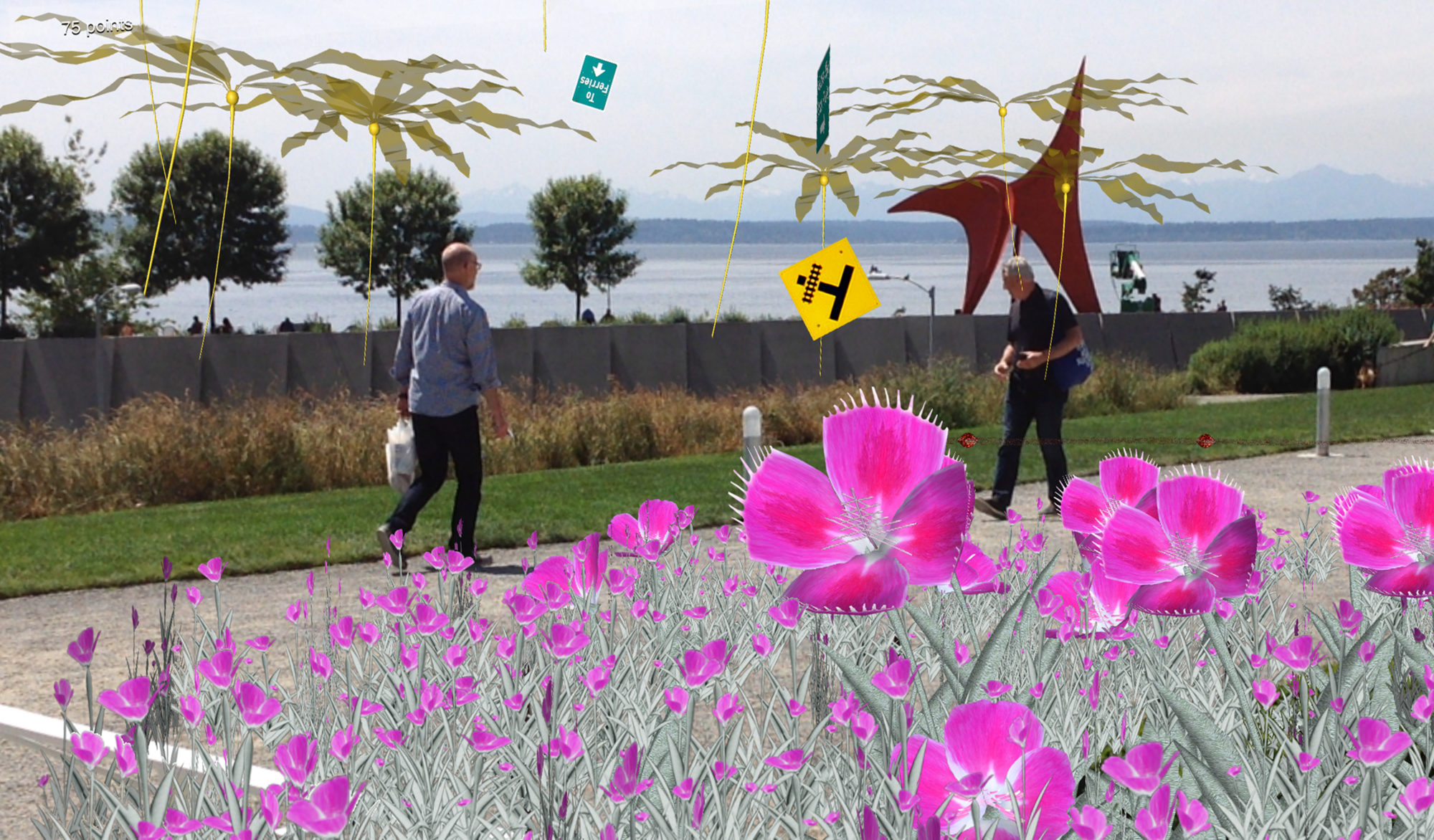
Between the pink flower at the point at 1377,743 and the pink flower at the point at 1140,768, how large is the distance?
0.27m

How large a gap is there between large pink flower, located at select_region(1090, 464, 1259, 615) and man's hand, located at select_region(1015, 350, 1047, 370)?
580 centimetres

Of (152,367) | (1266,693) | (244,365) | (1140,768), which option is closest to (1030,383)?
(1266,693)

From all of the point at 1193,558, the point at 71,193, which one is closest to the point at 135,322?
the point at 71,193

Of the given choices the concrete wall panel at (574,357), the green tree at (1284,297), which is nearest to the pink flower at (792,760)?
the concrete wall panel at (574,357)

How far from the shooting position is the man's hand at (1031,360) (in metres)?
7.48

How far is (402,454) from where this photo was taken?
24.8 ft

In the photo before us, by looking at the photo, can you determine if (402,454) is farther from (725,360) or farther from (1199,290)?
(1199,290)

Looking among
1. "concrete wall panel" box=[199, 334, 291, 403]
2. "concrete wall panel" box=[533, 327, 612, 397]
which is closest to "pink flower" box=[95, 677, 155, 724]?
"concrete wall panel" box=[199, 334, 291, 403]

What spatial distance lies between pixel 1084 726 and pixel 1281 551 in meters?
3.21

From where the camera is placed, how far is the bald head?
6910mm

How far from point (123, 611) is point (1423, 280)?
50019 millimetres

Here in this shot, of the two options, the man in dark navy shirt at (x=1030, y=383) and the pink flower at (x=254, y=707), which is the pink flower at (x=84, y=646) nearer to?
the pink flower at (x=254, y=707)

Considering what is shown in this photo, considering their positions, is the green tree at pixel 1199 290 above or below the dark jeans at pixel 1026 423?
above

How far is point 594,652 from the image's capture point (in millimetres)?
3209
